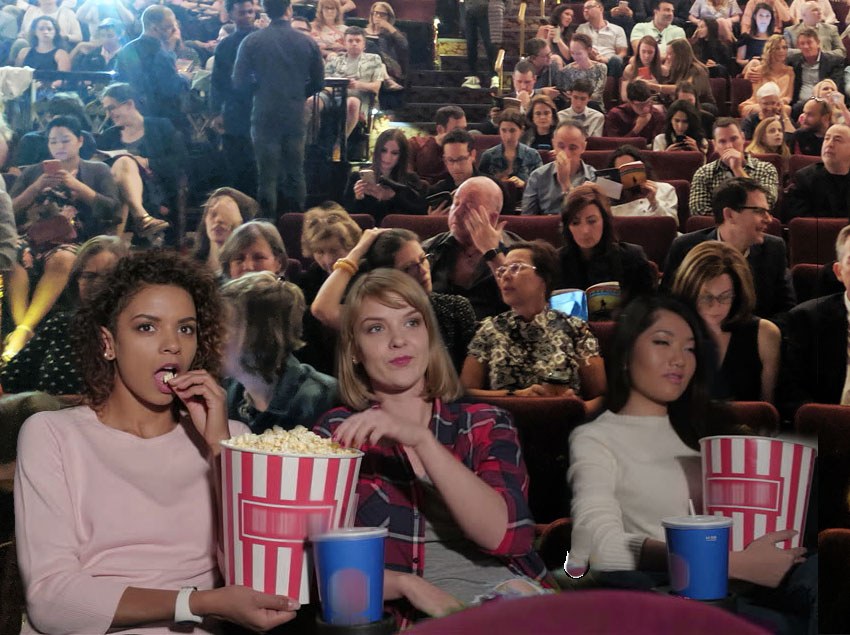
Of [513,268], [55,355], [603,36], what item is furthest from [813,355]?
[55,355]

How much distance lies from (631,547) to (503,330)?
78 cm

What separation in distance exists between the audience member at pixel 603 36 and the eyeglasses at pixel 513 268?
66 cm

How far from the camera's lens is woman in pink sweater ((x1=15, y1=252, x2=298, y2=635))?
1.69 metres

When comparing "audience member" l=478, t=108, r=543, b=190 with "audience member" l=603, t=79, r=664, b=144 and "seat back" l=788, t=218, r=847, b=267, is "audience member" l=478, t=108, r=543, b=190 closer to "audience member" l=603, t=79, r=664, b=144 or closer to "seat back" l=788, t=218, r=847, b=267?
"audience member" l=603, t=79, r=664, b=144

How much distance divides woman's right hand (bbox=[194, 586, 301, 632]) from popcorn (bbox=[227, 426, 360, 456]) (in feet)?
0.66

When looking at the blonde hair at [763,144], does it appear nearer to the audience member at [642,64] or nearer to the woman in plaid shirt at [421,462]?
the audience member at [642,64]

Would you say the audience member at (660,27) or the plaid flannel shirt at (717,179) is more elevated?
the audience member at (660,27)

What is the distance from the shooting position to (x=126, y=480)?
6.03 feet

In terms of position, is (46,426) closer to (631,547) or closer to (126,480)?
(126,480)

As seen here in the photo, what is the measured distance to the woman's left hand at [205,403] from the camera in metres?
1.81

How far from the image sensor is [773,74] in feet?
10.5

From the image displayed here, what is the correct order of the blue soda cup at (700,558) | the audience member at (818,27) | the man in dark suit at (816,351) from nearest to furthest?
1. the blue soda cup at (700,558)
2. the man in dark suit at (816,351)
3. the audience member at (818,27)

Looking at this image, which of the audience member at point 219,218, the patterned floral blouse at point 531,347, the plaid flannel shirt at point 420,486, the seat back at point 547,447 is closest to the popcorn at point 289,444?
the plaid flannel shirt at point 420,486

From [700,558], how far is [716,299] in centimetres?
124
